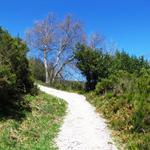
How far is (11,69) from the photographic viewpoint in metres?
17.5

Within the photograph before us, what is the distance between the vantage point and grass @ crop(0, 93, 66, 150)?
12.2 m

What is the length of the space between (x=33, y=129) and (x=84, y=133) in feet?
6.28

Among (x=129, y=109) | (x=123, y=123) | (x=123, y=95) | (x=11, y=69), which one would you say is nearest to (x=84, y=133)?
(x=123, y=123)

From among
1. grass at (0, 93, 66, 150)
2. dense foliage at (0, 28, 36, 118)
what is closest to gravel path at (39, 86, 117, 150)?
grass at (0, 93, 66, 150)

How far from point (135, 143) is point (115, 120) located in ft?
13.0

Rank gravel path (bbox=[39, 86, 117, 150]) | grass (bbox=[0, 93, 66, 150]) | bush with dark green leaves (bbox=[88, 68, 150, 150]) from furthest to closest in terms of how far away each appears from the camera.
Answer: bush with dark green leaves (bbox=[88, 68, 150, 150])
gravel path (bbox=[39, 86, 117, 150])
grass (bbox=[0, 93, 66, 150])

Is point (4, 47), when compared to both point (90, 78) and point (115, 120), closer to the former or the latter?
point (115, 120)

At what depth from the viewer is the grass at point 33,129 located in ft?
40.0

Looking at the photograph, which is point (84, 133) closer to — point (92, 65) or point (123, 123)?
point (123, 123)

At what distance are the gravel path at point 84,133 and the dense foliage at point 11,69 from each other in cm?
262

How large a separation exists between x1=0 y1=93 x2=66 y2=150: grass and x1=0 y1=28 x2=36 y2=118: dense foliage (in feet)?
3.41

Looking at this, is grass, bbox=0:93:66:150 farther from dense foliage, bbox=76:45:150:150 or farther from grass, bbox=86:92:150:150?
dense foliage, bbox=76:45:150:150

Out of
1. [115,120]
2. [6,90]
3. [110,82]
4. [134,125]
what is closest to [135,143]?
[134,125]

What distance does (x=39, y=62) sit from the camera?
4638 cm
